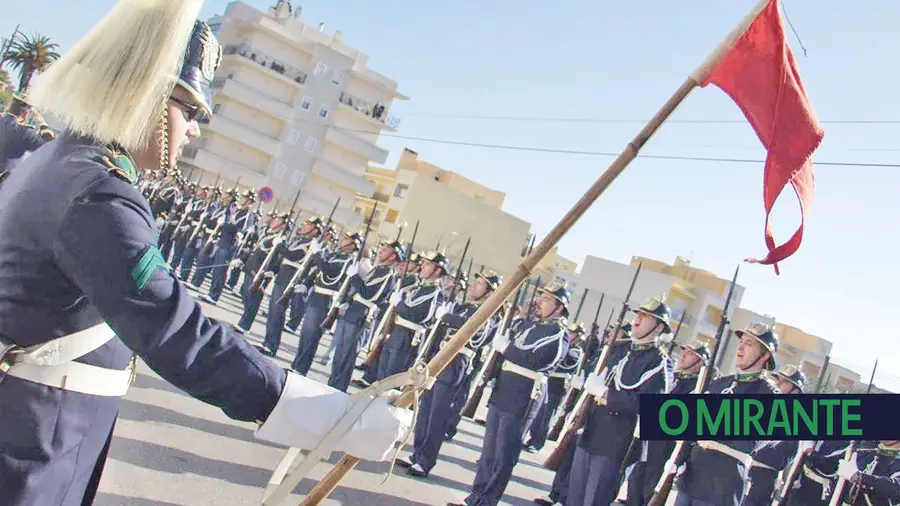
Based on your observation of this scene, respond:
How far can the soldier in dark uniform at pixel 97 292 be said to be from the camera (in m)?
1.64

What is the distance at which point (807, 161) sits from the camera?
3.04 meters

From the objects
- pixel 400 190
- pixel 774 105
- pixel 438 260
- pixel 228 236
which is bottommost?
pixel 228 236

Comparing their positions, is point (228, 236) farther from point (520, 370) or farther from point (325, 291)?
point (520, 370)

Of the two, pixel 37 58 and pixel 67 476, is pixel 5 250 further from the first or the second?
pixel 37 58

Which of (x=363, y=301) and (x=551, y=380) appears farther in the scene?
(x=551, y=380)

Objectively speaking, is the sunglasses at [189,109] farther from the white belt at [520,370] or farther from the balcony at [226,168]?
the balcony at [226,168]

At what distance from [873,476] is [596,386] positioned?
3847 millimetres

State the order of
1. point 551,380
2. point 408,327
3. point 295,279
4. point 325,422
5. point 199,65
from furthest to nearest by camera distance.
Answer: point 551,380
point 295,279
point 408,327
point 199,65
point 325,422

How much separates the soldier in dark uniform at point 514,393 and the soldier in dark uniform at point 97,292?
509 cm

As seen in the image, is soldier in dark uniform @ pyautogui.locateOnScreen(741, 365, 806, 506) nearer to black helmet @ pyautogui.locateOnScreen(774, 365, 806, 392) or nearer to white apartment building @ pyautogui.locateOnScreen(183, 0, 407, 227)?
black helmet @ pyautogui.locateOnScreen(774, 365, 806, 392)

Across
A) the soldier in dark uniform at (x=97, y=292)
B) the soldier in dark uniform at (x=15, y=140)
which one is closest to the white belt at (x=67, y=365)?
the soldier in dark uniform at (x=97, y=292)

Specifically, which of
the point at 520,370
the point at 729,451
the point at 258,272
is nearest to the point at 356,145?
the point at 258,272

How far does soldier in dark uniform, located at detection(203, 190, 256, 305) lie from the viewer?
595 inches

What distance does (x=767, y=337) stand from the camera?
6664mm
